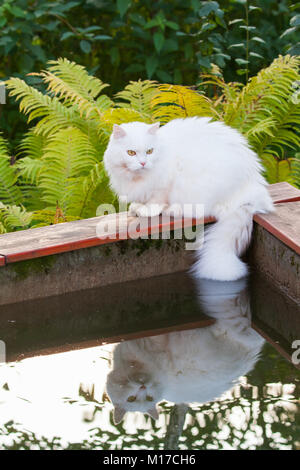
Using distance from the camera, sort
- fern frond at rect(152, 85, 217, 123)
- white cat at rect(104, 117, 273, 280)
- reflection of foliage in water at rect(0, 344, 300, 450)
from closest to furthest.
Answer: reflection of foliage in water at rect(0, 344, 300, 450) < white cat at rect(104, 117, 273, 280) < fern frond at rect(152, 85, 217, 123)

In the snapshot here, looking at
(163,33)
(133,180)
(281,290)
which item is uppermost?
(163,33)

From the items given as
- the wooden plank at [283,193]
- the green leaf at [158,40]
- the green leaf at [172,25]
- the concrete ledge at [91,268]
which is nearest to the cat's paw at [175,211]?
the concrete ledge at [91,268]

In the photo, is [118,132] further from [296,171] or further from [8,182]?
[296,171]

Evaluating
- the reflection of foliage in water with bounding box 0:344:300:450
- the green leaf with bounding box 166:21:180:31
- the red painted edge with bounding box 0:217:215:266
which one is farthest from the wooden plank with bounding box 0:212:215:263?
the green leaf with bounding box 166:21:180:31

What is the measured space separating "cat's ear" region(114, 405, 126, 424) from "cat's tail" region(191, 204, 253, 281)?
1.27 meters

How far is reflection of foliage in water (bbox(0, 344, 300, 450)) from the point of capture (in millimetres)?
2584

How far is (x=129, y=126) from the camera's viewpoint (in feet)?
12.6

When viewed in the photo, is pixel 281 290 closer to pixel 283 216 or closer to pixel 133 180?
pixel 283 216

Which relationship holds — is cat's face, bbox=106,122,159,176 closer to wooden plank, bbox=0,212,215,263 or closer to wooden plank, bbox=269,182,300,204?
wooden plank, bbox=0,212,215,263

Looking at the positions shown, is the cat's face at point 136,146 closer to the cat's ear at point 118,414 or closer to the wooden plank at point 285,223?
the wooden plank at point 285,223

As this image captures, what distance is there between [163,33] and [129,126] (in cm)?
267

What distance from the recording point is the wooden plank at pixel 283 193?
13.9 feet

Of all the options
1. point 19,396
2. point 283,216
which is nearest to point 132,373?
point 19,396

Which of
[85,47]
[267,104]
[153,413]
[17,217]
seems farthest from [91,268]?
[85,47]
